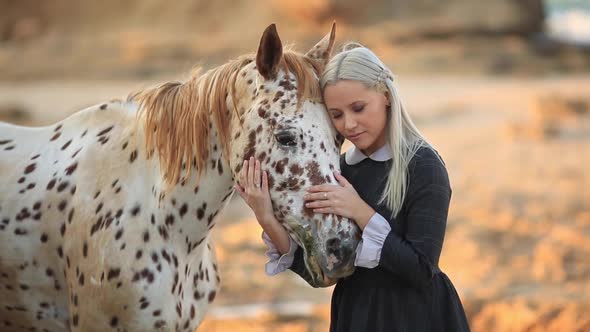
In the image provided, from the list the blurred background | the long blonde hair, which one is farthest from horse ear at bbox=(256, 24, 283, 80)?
the blurred background

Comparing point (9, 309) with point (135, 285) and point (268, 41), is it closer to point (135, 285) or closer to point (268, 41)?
point (135, 285)

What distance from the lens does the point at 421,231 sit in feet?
6.80

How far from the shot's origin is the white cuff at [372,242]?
2.06 meters

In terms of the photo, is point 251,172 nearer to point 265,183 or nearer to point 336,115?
point 265,183

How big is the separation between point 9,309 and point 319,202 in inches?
43.6

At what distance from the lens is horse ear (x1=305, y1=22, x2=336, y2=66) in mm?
2285

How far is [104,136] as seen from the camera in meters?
2.57

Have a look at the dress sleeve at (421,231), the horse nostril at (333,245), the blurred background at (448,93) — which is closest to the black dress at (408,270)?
the dress sleeve at (421,231)

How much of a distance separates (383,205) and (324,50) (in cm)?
44

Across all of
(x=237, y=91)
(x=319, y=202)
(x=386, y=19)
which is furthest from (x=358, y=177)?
(x=386, y=19)

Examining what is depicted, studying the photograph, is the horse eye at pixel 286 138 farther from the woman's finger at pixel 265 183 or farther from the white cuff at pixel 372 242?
the white cuff at pixel 372 242

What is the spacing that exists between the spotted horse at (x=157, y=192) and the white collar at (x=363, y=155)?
11 cm

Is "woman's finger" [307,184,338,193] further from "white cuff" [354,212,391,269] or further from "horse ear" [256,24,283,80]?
"horse ear" [256,24,283,80]

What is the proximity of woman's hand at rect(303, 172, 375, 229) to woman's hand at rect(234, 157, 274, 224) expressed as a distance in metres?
0.11
